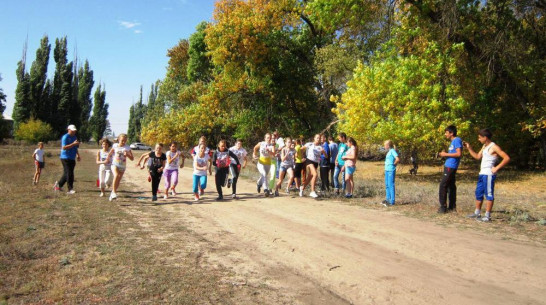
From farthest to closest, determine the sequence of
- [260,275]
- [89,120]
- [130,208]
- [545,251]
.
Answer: [89,120] < [130,208] < [545,251] < [260,275]

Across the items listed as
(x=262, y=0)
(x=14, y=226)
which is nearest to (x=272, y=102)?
(x=262, y=0)

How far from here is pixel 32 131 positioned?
56125 mm

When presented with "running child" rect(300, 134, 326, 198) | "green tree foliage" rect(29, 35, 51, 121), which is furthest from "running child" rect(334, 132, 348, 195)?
"green tree foliage" rect(29, 35, 51, 121)

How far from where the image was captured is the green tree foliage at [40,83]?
62.6m

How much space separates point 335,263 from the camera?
209 inches

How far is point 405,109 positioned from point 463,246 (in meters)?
12.1

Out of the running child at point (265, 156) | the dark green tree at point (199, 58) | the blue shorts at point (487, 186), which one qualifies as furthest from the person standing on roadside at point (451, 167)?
the dark green tree at point (199, 58)

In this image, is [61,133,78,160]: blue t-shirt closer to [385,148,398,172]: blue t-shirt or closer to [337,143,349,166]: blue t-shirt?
[337,143,349,166]: blue t-shirt

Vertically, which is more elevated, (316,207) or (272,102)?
(272,102)

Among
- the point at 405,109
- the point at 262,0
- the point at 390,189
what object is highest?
the point at 262,0

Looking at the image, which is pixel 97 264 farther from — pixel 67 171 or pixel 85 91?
pixel 85 91

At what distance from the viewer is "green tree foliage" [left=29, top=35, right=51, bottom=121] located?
62625 mm

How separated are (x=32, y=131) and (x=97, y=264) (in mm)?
61367

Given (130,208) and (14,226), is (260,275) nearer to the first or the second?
(14,226)
